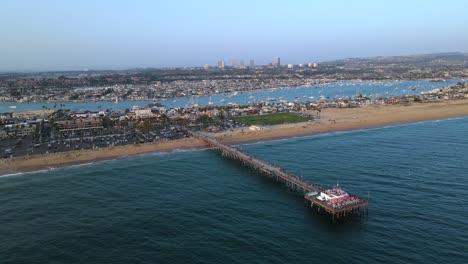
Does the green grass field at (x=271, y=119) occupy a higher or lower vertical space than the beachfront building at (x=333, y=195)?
higher

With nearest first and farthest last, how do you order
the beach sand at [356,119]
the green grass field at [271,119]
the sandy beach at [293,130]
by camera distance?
the sandy beach at [293,130]
the beach sand at [356,119]
the green grass field at [271,119]

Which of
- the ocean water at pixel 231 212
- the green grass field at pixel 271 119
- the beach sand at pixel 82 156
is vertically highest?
the green grass field at pixel 271 119

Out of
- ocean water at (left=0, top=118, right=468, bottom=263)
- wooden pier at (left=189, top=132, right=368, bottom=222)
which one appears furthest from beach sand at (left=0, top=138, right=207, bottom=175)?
wooden pier at (left=189, top=132, right=368, bottom=222)

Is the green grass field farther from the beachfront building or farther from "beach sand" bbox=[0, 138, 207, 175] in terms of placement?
the beachfront building

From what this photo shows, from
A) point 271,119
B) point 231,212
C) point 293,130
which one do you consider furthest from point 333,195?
point 271,119

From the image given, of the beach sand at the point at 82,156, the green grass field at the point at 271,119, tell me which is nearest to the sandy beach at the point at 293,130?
the beach sand at the point at 82,156

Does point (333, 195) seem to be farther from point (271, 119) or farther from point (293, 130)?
point (271, 119)

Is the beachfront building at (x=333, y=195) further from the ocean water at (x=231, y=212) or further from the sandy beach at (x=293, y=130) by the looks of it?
the sandy beach at (x=293, y=130)
